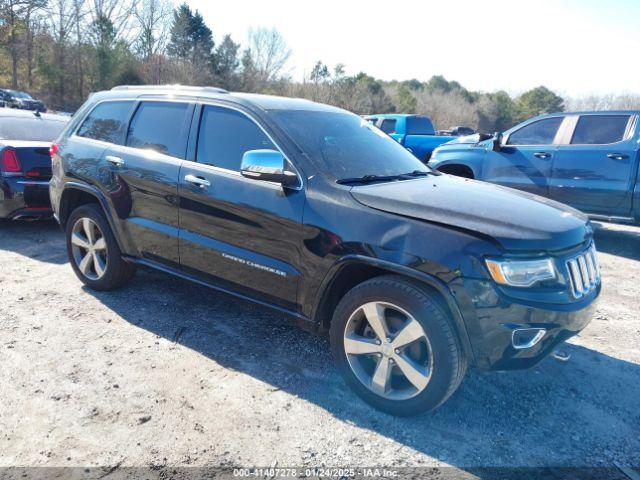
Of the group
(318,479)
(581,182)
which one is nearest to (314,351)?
(318,479)

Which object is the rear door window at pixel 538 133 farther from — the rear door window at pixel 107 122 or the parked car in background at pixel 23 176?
the parked car in background at pixel 23 176

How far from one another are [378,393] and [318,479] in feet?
2.13

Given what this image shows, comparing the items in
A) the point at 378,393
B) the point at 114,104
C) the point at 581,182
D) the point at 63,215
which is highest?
the point at 114,104

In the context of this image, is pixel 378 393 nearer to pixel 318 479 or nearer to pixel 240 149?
pixel 318 479

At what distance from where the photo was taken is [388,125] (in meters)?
13.4

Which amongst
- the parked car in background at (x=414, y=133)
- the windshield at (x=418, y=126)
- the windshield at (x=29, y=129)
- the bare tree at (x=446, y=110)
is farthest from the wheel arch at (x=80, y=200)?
the bare tree at (x=446, y=110)

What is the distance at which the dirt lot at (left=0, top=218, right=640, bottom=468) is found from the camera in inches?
97.6

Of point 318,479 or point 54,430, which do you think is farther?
point 54,430

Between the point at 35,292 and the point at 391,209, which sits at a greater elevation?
the point at 391,209

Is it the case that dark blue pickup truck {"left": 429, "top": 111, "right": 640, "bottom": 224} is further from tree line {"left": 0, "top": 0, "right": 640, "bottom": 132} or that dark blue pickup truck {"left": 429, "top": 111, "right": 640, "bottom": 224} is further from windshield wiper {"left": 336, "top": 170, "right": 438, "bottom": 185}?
tree line {"left": 0, "top": 0, "right": 640, "bottom": 132}

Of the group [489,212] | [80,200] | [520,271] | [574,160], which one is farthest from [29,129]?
[574,160]

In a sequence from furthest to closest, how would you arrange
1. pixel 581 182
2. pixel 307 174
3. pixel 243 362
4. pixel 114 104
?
pixel 581 182 < pixel 114 104 < pixel 243 362 < pixel 307 174

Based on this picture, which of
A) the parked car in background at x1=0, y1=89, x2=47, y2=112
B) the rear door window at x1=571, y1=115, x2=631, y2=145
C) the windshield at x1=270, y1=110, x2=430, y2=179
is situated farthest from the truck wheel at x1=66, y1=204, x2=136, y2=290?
the parked car in background at x1=0, y1=89, x2=47, y2=112

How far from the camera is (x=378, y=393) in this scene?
109 inches
